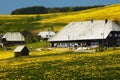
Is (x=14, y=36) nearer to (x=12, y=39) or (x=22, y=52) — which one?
(x=12, y=39)

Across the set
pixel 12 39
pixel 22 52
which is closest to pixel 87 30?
pixel 22 52

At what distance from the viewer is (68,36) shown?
12888 centimetres

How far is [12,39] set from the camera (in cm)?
17812

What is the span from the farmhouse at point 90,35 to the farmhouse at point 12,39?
45856 mm

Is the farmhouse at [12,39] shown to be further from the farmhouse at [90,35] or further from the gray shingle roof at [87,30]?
the gray shingle roof at [87,30]

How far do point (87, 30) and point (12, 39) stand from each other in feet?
199

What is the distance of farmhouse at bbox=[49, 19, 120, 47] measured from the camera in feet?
394

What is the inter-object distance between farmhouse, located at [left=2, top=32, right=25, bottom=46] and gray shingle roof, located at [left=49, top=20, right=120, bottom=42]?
46.5 metres

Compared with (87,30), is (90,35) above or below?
below

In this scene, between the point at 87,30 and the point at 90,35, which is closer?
the point at 90,35

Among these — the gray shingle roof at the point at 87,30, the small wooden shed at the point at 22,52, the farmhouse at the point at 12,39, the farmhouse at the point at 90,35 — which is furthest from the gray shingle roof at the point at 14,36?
the small wooden shed at the point at 22,52

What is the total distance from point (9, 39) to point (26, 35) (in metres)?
7.69

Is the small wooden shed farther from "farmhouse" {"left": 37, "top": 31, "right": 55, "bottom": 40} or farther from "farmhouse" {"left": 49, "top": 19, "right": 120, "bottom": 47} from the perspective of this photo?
"farmhouse" {"left": 37, "top": 31, "right": 55, "bottom": 40}

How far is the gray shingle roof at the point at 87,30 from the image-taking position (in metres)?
120
